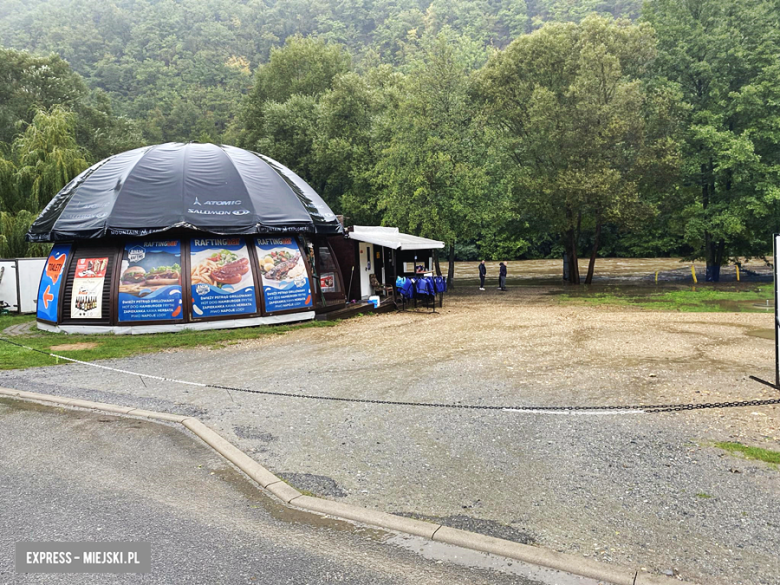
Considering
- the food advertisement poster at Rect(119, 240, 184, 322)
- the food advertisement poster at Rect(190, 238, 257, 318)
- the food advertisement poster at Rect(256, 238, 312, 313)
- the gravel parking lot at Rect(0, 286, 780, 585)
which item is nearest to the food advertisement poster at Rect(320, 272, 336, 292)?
the food advertisement poster at Rect(256, 238, 312, 313)

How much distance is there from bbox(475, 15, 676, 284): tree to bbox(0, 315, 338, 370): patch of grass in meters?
18.8

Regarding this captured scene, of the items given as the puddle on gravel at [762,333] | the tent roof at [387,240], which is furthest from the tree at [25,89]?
the puddle on gravel at [762,333]

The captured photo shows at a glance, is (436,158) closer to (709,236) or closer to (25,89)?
(709,236)

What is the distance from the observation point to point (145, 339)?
16.1 m

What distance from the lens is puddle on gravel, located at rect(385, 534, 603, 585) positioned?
13.3 feet

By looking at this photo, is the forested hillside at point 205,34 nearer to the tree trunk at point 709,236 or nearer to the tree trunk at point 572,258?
the tree trunk at point 572,258

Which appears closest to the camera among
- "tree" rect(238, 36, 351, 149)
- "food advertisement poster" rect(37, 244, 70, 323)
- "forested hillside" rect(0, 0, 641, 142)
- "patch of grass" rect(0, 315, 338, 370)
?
"patch of grass" rect(0, 315, 338, 370)

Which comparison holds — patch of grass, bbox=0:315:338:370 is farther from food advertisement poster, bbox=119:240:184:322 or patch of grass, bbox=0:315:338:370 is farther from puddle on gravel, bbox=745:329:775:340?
puddle on gravel, bbox=745:329:775:340

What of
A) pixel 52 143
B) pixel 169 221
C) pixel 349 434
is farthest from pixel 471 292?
pixel 349 434

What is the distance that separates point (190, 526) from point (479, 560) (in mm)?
2457

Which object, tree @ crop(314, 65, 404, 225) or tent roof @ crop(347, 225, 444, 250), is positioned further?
tree @ crop(314, 65, 404, 225)

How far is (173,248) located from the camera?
1777 cm

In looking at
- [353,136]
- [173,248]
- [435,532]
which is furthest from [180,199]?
[353,136]

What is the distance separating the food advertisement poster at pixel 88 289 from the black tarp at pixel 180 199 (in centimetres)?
86
